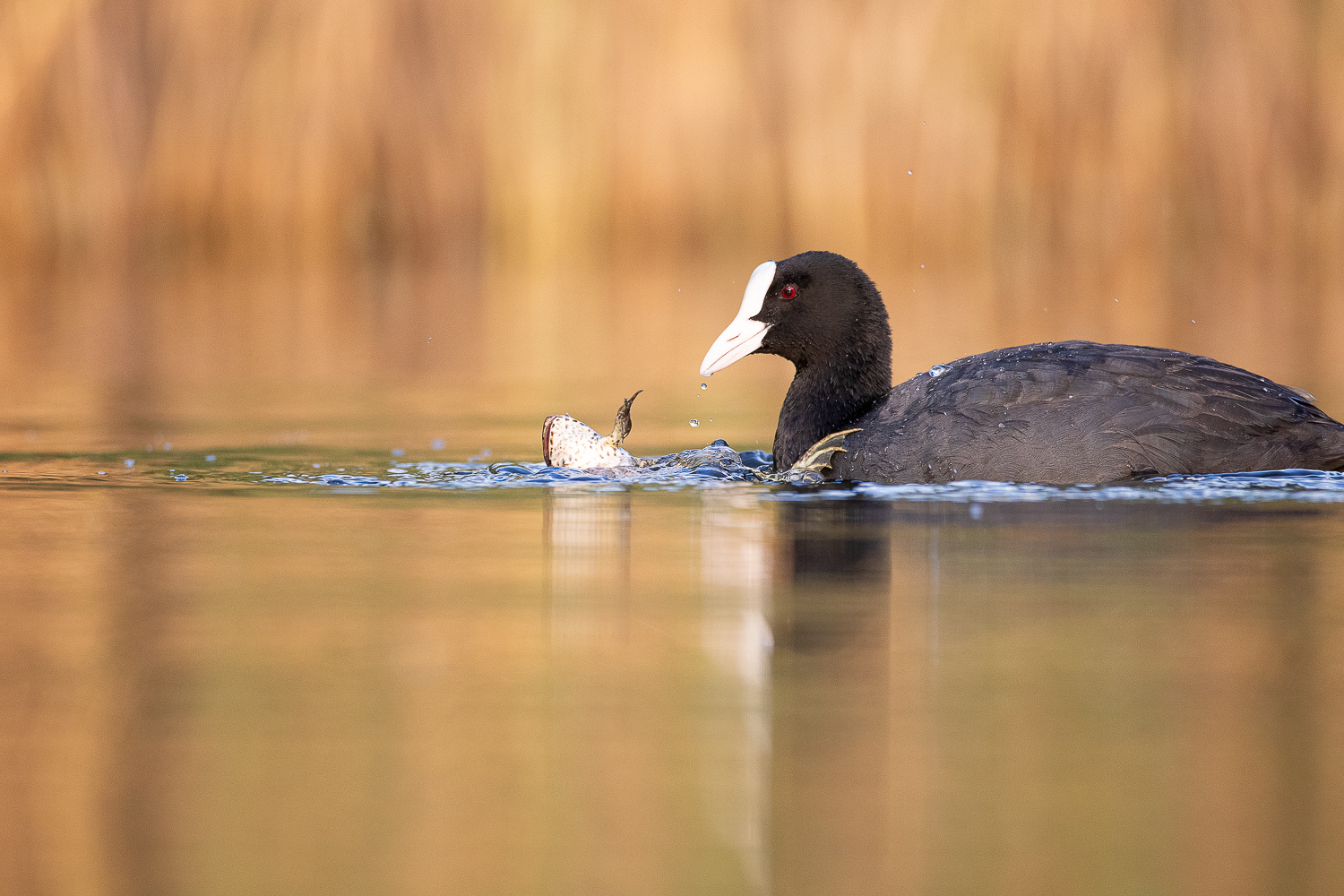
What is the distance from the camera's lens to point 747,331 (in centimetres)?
685

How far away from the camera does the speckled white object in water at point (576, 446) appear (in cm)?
633

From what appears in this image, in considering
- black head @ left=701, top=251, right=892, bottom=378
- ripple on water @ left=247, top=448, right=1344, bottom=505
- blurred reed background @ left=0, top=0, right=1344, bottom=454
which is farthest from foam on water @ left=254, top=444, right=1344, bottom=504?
blurred reed background @ left=0, top=0, right=1344, bottom=454

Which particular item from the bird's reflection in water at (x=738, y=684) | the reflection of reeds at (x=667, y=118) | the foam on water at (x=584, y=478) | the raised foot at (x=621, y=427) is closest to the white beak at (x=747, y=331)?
the foam on water at (x=584, y=478)

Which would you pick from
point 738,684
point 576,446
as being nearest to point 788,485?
point 576,446

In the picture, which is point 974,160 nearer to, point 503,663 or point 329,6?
point 329,6

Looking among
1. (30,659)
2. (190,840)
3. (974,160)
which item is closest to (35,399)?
(30,659)

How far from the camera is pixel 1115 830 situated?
2.59 m

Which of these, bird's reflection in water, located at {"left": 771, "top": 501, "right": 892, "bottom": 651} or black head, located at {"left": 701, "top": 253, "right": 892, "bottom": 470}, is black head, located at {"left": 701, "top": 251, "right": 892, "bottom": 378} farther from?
bird's reflection in water, located at {"left": 771, "top": 501, "right": 892, "bottom": 651}

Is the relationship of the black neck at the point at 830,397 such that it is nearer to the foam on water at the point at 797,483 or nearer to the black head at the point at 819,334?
the black head at the point at 819,334

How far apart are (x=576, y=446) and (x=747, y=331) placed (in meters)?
0.89

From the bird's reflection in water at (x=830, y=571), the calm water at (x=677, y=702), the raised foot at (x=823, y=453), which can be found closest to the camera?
the calm water at (x=677, y=702)

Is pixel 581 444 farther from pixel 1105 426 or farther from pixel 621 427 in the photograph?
pixel 1105 426

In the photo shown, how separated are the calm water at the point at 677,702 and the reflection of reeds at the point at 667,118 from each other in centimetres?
870

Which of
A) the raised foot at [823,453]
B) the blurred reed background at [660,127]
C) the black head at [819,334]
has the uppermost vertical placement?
the blurred reed background at [660,127]
